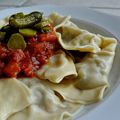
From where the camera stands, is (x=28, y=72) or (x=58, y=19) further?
(x=58, y=19)

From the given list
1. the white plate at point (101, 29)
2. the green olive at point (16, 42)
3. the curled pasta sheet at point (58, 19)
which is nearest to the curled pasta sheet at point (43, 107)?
the white plate at point (101, 29)

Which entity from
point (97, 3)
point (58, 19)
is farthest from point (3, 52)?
point (97, 3)

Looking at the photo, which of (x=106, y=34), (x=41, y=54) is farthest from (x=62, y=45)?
(x=106, y=34)

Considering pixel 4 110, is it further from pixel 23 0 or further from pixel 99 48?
pixel 23 0

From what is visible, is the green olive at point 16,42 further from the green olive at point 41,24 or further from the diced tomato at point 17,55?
the green olive at point 41,24

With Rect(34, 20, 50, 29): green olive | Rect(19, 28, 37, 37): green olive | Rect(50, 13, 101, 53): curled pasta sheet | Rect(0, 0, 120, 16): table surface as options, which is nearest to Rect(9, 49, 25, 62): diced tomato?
Rect(19, 28, 37, 37): green olive

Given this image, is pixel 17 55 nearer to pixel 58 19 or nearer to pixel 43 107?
pixel 43 107
